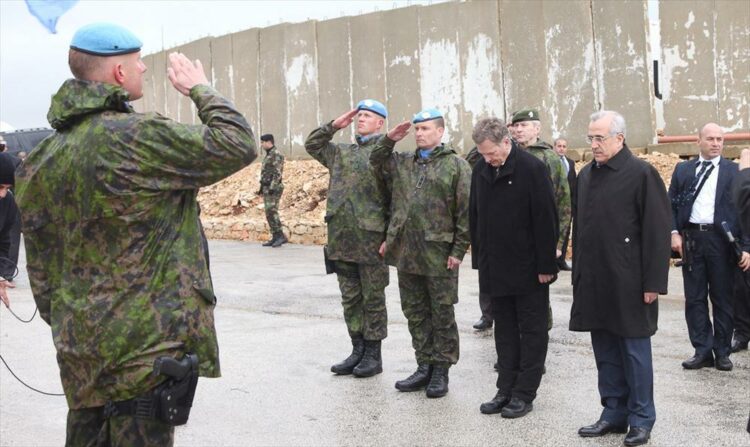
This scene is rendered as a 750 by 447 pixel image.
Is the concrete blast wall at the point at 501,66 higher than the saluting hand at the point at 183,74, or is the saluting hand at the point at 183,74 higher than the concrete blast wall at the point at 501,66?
the concrete blast wall at the point at 501,66

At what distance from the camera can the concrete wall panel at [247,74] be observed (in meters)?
22.8

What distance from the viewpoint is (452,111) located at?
60.4 ft

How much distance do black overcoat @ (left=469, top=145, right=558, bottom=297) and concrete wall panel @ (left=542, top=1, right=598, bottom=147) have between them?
10384 mm

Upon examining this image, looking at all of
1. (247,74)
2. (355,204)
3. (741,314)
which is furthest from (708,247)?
(247,74)

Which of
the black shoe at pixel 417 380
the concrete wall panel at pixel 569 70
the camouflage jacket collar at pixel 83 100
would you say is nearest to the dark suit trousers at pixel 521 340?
the black shoe at pixel 417 380

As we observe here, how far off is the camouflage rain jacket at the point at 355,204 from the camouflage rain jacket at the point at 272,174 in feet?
34.5

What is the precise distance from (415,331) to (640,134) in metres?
10.1

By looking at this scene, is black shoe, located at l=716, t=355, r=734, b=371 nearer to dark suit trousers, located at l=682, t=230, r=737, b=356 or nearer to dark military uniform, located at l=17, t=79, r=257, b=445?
dark suit trousers, located at l=682, t=230, r=737, b=356

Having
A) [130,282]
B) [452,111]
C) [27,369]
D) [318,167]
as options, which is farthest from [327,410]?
[318,167]

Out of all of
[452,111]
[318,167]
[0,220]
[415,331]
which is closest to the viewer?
[415,331]

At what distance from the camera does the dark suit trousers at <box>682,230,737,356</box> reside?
7.46 meters

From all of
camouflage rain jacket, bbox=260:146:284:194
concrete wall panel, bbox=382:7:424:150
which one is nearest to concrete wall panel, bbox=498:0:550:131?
concrete wall panel, bbox=382:7:424:150

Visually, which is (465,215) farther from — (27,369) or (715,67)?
(715,67)

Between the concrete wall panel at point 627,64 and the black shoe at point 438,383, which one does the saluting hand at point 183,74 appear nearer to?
the black shoe at point 438,383
